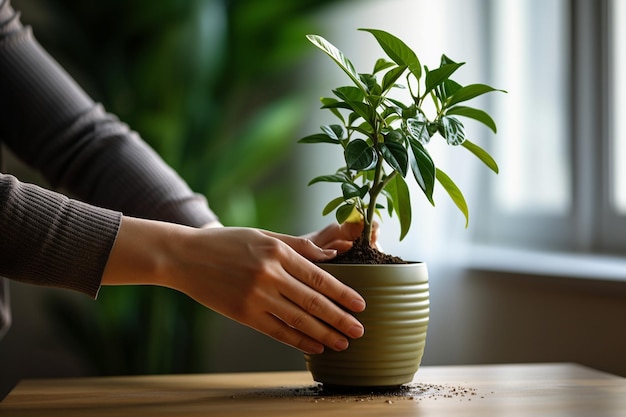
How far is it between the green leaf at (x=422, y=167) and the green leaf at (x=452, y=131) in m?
0.03

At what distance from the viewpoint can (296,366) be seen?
8.29 feet

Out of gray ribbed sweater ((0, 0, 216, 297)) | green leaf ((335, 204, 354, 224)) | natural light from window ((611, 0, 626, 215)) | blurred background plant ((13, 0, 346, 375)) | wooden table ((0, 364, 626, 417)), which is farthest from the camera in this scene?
blurred background plant ((13, 0, 346, 375))

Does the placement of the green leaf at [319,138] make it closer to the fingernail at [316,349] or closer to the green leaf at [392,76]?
the green leaf at [392,76]

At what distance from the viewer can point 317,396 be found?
3.15ft

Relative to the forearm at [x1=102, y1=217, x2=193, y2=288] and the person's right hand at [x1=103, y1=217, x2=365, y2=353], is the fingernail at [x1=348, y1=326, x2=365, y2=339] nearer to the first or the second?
the person's right hand at [x1=103, y1=217, x2=365, y2=353]

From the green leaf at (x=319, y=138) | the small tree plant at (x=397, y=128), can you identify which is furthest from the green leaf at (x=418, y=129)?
the green leaf at (x=319, y=138)

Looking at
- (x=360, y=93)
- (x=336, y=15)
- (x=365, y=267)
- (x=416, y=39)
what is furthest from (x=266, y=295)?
(x=336, y=15)

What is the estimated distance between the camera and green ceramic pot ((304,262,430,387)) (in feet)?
3.05

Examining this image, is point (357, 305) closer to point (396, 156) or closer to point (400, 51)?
point (396, 156)

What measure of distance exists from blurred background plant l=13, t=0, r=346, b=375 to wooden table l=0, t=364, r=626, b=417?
978 mm

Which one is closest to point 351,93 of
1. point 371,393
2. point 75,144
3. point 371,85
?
point 371,85

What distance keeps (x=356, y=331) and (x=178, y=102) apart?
4.56ft

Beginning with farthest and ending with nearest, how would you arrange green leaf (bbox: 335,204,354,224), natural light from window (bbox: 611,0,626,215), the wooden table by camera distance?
natural light from window (bbox: 611,0,626,215), green leaf (bbox: 335,204,354,224), the wooden table

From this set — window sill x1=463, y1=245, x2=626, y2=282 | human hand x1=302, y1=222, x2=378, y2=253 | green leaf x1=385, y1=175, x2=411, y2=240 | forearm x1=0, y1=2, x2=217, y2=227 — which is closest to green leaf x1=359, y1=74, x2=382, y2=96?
green leaf x1=385, y1=175, x2=411, y2=240
